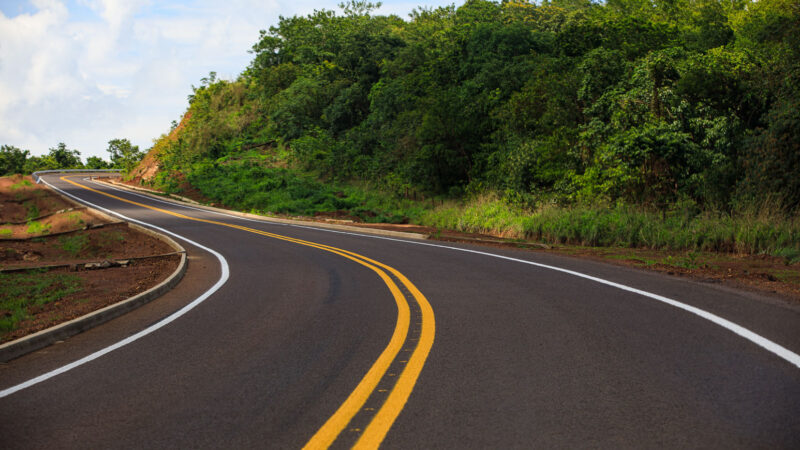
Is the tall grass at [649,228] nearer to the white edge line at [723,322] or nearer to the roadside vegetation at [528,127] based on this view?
the roadside vegetation at [528,127]

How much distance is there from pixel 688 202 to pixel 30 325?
58.1ft

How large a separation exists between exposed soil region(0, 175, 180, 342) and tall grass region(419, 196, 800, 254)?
11.3 meters

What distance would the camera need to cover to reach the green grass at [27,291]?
27.5 ft

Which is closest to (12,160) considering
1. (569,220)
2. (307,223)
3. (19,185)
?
(19,185)

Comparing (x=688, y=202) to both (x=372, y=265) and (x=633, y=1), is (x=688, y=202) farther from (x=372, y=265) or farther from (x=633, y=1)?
(x=633, y=1)

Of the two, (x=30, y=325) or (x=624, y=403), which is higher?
(x=624, y=403)

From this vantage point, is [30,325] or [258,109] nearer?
[30,325]

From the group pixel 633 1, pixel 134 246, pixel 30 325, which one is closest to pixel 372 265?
pixel 30 325

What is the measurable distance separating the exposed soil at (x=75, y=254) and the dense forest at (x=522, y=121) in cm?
1164

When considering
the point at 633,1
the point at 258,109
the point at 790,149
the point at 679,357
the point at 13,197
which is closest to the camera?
the point at 679,357

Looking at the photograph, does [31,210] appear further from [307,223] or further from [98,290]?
[98,290]

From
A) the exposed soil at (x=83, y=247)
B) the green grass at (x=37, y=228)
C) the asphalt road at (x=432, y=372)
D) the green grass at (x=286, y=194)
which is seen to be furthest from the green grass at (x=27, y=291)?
the green grass at (x=286, y=194)

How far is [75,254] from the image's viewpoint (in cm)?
1909

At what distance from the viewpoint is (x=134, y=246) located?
1980 centimetres
